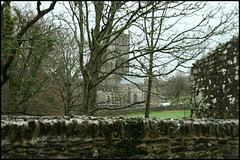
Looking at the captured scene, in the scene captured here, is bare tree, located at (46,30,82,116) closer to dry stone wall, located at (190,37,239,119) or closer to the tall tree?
the tall tree

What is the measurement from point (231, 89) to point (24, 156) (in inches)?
192

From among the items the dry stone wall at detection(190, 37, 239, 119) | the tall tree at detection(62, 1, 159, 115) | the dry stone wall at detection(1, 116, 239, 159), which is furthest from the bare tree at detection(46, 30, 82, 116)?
the dry stone wall at detection(1, 116, 239, 159)

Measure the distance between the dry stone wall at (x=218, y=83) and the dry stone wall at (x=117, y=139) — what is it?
2.04 m

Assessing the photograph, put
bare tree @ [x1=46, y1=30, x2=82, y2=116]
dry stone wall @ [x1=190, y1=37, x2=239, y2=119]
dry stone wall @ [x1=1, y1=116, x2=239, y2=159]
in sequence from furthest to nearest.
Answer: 1. bare tree @ [x1=46, y1=30, x2=82, y2=116]
2. dry stone wall @ [x1=190, y1=37, x2=239, y2=119]
3. dry stone wall @ [x1=1, y1=116, x2=239, y2=159]

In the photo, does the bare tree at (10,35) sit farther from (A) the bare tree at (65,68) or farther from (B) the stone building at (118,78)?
(B) the stone building at (118,78)

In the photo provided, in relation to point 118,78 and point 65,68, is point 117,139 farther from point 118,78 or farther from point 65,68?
point 118,78

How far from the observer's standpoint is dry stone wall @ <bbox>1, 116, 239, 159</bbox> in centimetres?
301

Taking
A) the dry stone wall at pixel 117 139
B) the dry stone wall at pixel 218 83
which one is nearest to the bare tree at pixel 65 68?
the dry stone wall at pixel 218 83

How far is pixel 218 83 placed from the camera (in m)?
6.06

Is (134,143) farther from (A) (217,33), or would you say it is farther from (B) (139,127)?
(A) (217,33)

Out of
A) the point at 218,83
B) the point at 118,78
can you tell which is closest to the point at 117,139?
the point at 218,83

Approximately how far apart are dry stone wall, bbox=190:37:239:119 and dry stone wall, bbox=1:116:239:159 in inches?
80.2

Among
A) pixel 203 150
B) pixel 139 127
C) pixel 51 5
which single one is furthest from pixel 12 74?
pixel 203 150

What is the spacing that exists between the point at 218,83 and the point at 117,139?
158 inches
